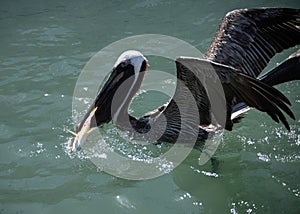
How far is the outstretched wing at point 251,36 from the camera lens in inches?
168

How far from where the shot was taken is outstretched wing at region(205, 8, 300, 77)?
4.26 m

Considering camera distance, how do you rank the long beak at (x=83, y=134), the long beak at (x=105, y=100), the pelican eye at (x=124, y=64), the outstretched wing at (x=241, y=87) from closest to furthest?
1. the outstretched wing at (x=241, y=87)
2. the long beak at (x=83, y=134)
3. the long beak at (x=105, y=100)
4. the pelican eye at (x=124, y=64)

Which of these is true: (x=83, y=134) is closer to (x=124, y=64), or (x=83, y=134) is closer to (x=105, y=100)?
(x=105, y=100)

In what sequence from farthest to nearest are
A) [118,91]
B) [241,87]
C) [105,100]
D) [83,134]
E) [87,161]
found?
[87,161] → [118,91] → [105,100] → [83,134] → [241,87]

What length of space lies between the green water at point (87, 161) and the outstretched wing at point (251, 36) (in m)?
1.03

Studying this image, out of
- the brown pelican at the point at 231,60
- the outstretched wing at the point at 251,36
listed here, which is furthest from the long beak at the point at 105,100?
the outstretched wing at the point at 251,36

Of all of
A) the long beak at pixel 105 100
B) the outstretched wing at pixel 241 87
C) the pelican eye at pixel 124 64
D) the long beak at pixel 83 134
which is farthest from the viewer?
the pelican eye at pixel 124 64

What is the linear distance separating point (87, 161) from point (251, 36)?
213 centimetres

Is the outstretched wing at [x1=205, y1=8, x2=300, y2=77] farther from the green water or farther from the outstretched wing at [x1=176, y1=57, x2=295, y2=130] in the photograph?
the green water

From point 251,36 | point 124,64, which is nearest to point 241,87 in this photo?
point 251,36

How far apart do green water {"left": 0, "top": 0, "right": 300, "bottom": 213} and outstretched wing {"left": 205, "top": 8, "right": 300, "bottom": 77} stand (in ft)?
3.38

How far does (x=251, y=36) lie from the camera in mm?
4324

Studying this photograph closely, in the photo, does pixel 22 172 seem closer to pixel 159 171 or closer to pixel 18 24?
pixel 159 171

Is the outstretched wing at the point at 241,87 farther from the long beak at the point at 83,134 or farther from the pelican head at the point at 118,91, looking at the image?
the long beak at the point at 83,134
